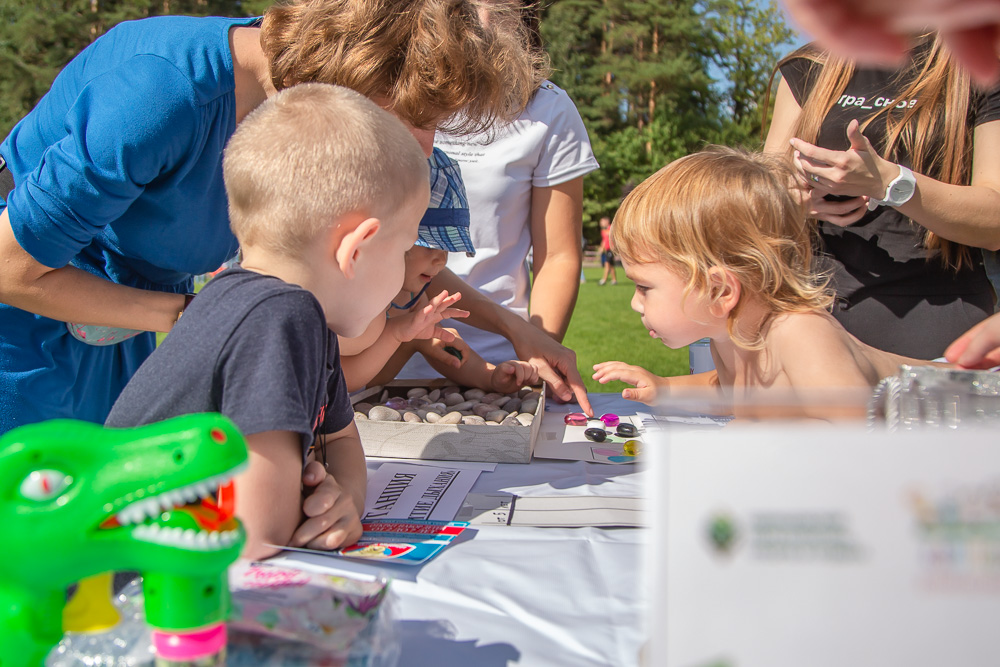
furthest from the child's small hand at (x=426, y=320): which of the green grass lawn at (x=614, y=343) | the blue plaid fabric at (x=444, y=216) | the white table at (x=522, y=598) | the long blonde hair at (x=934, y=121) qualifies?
the green grass lawn at (x=614, y=343)

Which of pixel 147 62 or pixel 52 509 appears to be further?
pixel 147 62

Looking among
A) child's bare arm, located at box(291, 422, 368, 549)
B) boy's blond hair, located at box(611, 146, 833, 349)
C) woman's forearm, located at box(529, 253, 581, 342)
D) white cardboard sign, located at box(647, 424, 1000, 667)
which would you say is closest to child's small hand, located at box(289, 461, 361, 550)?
child's bare arm, located at box(291, 422, 368, 549)

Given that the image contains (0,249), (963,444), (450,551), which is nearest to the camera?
(963,444)

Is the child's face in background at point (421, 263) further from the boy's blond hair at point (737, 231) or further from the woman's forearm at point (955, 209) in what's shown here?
the woman's forearm at point (955, 209)

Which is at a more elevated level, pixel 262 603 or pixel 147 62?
pixel 147 62

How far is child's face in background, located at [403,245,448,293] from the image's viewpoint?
1.65 metres

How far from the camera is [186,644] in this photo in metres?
0.47

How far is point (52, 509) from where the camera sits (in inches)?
18.1

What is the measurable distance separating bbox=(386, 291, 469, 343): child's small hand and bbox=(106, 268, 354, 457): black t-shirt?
538mm

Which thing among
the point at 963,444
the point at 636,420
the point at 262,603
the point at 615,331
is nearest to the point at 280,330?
the point at 262,603

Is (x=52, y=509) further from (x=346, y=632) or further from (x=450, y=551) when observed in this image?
(x=450, y=551)

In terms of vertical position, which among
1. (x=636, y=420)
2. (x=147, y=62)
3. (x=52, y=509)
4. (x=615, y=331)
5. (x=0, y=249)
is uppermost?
(x=147, y=62)

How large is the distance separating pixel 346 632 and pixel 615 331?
7054 mm

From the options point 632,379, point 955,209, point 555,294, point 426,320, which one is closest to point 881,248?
point 955,209
